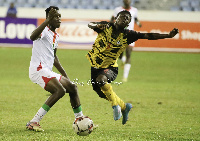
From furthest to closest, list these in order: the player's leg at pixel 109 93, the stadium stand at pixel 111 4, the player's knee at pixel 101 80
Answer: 1. the stadium stand at pixel 111 4
2. the player's knee at pixel 101 80
3. the player's leg at pixel 109 93

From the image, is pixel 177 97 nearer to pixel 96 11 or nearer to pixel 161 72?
pixel 161 72

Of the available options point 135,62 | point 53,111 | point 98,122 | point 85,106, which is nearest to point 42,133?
point 98,122

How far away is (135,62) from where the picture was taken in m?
21.0

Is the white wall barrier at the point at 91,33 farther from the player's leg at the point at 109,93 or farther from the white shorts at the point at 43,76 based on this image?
the white shorts at the point at 43,76

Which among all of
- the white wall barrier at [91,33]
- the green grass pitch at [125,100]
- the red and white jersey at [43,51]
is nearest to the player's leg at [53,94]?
the green grass pitch at [125,100]

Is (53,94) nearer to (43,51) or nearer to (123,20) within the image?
(43,51)

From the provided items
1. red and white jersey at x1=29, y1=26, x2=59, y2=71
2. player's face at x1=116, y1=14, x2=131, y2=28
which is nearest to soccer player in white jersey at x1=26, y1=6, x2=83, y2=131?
red and white jersey at x1=29, y1=26, x2=59, y2=71

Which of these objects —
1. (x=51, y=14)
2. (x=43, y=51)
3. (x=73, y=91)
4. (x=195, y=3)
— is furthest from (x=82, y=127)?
(x=195, y=3)

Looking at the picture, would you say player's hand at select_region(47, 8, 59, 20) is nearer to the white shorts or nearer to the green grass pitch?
the white shorts

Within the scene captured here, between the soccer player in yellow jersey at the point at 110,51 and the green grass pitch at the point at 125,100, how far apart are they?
0.47 m

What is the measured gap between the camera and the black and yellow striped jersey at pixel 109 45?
8180mm

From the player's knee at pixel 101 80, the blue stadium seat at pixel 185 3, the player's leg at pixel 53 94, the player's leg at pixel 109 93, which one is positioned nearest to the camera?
the player's leg at pixel 53 94

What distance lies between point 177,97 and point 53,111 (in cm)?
392

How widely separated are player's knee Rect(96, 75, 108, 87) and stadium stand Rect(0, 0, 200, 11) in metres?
21.6
